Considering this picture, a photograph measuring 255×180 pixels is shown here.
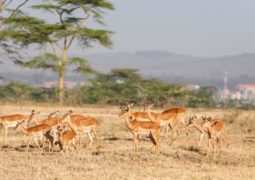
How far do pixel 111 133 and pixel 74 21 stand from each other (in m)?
18.5

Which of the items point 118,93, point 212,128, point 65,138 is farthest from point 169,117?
point 118,93

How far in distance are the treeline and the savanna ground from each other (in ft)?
45.6

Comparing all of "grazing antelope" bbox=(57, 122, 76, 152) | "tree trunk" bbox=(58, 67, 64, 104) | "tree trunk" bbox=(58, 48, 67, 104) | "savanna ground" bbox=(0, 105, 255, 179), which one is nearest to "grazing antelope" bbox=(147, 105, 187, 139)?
"savanna ground" bbox=(0, 105, 255, 179)

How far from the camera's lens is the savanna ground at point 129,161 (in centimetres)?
1082

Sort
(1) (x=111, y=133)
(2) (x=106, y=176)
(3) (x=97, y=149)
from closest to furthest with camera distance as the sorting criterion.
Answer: (2) (x=106, y=176) < (3) (x=97, y=149) < (1) (x=111, y=133)

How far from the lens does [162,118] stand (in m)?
16.1

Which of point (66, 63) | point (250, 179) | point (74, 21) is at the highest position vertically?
point (74, 21)

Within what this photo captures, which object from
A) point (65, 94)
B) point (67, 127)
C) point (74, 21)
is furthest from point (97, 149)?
point (74, 21)

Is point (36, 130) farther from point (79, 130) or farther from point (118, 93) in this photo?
point (118, 93)

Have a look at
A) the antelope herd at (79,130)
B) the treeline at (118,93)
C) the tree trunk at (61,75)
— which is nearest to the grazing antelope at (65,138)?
the antelope herd at (79,130)

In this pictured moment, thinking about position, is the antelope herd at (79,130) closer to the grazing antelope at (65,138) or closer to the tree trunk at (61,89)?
the grazing antelope at (65,138)

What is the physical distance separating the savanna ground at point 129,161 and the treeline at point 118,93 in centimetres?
1391

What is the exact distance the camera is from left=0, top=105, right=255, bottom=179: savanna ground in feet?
35.5

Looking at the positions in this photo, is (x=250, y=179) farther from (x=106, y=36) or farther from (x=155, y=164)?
(x=106, y=36)
